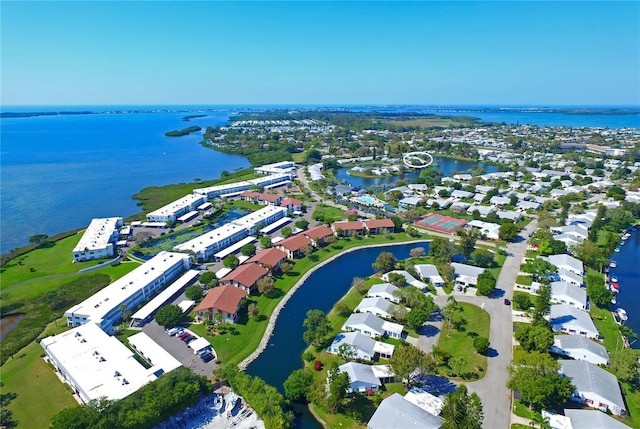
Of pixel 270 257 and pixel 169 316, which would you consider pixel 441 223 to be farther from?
pixel 169 316

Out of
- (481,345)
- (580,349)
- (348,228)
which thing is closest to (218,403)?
(481,345)

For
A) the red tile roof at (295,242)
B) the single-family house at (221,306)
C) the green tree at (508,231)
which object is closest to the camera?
the single-family house at (221,306)

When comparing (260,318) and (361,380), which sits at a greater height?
(361,380)

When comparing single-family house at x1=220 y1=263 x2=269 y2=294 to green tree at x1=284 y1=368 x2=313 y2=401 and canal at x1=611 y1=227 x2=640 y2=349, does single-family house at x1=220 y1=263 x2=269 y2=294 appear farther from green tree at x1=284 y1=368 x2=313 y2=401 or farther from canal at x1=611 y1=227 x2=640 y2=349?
canal at x1=611 y1=227 x2=640 y2=349

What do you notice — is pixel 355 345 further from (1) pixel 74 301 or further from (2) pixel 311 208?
(2) pixel 311 208

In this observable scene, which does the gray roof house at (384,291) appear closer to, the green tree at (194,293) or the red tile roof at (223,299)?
the red tile roof at (223,299)

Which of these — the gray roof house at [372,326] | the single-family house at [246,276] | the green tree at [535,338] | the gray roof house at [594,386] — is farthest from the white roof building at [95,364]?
the gray roof house at [594,386]
